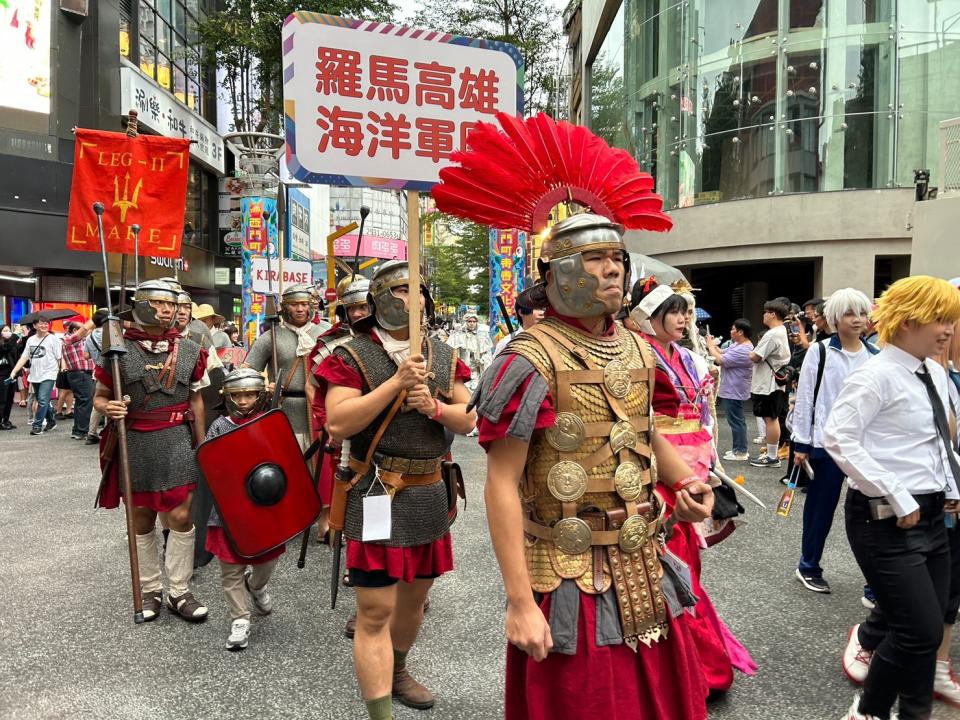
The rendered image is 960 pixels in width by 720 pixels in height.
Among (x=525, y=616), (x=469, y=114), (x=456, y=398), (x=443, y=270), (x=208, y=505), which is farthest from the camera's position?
(x=443, y=270)

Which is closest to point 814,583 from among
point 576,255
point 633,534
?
point 633,534

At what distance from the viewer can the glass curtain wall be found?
16516mm

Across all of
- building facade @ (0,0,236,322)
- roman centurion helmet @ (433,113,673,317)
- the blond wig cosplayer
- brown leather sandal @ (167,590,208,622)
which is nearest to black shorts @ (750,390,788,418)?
the blond wig cosplayer

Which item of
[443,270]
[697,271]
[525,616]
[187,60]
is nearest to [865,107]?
[697,271]

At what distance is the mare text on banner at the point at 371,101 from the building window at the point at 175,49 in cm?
Answer: 1961

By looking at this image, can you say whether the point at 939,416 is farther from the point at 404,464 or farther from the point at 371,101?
the point at 371,101

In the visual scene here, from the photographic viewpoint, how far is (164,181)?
229 inches

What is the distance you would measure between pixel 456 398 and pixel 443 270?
139 feet

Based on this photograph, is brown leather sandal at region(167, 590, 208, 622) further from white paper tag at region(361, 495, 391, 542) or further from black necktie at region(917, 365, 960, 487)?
black necktie at region(917, 365, 960, 487)

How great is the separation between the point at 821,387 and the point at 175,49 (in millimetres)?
24392

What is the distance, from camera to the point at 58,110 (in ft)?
55.2

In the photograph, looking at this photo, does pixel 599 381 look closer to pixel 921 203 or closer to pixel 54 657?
pixel 54 657

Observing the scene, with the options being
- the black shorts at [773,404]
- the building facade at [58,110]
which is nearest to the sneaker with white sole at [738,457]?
the black shorts at [773,404]

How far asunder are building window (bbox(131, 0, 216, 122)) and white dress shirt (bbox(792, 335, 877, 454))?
20.5m
